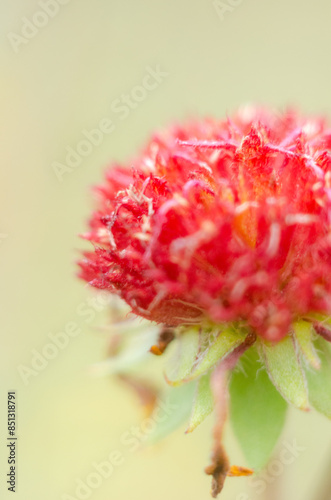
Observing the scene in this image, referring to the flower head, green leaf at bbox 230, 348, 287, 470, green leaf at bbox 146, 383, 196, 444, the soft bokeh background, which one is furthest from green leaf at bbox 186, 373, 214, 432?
the soft bokeh background

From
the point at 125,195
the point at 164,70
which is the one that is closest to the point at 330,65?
the point at 164,70

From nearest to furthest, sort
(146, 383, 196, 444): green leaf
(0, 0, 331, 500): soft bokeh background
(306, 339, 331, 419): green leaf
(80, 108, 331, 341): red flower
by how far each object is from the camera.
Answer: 1. (80, 108, 331, 341): red flower
2. (306, 339, 331, 419): green leaf
3. (146, 383, 196, 444): green leaf
4. (0, 0, 331, 500): soft bokeh background

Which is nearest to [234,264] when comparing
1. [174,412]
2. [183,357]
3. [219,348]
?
[219,348]

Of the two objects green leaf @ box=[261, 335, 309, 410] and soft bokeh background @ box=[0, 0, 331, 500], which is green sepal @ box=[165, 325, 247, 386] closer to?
green leaf @ box=[261, 335, 309, 410]

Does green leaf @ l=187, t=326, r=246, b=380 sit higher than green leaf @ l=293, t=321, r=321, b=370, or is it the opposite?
green leaf @ l=187, t=326, r=246, b=380

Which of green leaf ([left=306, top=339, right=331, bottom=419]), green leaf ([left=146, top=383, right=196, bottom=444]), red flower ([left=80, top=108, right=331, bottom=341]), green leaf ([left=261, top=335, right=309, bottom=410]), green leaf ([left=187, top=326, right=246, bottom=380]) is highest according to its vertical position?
red flower ([left=80, top=108, right=331, bottom=341])

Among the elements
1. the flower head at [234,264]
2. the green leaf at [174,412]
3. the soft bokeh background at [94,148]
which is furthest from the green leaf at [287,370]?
the soft bokeh background at [94,148]

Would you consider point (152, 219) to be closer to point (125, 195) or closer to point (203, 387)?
point (125, 195)
